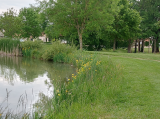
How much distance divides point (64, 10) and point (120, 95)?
16.9 m

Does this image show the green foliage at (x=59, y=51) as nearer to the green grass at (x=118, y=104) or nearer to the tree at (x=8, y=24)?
the green grass at (x=118, y=104)

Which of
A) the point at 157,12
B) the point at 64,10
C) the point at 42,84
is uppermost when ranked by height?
the point at 157,12

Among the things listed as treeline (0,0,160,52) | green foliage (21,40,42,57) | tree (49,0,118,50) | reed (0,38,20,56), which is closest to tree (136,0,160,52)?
treeline (0,0,160,52)

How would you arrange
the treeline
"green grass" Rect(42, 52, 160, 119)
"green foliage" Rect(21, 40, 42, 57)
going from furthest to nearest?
"green foliage" Rect(21, 40, 42, 57) → the treeline → "green grass" Rect(42, 52, 160, 119)

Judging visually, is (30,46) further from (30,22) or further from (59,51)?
(30,22)

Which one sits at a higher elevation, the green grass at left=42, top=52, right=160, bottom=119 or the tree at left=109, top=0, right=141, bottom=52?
the tree at left=109, top=0, right=141, bottom=52

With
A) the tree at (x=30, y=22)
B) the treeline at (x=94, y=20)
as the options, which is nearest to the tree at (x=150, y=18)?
the treeline at (x=94, y=20)

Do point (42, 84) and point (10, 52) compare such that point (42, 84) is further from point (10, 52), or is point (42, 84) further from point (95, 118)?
point (10, 52)

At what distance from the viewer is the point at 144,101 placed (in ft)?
17.7

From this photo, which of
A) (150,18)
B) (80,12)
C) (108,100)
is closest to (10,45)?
(80,12)

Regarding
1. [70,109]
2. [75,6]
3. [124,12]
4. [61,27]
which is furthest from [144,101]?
[124,12]

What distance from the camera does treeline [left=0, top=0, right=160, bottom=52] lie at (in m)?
21.3

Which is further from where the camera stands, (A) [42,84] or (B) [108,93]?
(A) [42,84]

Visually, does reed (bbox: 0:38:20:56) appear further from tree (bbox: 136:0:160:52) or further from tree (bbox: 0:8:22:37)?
tree (bbox: 136:0:160:52)
